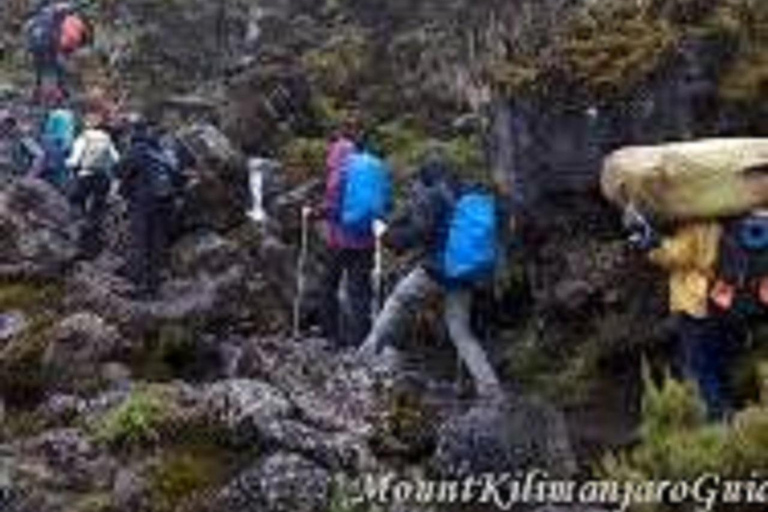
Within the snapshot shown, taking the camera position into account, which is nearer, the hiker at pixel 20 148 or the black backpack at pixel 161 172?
the black backpack at pixel 161 172

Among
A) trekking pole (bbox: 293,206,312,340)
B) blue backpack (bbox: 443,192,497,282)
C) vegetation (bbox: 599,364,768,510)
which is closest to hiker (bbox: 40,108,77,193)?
trekking pole (bbox: 293,206,312,340)

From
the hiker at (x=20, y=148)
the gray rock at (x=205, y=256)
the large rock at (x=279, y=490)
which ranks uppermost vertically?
Answer: the hiker at (x=20, y=148)

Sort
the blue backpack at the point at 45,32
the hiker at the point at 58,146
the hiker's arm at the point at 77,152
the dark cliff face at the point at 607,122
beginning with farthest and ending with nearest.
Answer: the blue backpack at the point at 45,32 < the hiker at the point at 58,146 < the hiker's arm at the point at 77,152 < the dark cliff face at the point at 607,122

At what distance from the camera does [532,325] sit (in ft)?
52.7

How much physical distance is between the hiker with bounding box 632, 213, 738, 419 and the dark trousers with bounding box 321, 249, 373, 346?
174 inches

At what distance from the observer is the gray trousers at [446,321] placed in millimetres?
14391

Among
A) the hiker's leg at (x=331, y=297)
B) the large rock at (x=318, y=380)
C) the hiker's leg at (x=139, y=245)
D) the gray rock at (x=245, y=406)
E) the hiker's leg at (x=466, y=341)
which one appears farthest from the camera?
the hiker's leg at (x=139, y=245)

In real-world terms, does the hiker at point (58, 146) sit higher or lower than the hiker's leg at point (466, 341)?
higher

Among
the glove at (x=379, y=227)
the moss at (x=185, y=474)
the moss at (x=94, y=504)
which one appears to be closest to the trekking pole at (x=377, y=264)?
the glove at (x=379, y=227)

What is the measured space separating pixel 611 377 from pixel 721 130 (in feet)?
7.55

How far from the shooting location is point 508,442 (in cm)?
1188

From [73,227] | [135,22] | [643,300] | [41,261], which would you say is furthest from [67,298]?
[135,22]

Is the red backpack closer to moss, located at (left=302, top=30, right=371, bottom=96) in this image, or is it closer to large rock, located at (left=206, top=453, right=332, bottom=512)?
moss, located at (left=302, top=30, right=371, bottom=96)

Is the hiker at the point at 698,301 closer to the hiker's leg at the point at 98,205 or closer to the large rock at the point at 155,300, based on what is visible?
the large rock at the point at 155,300
